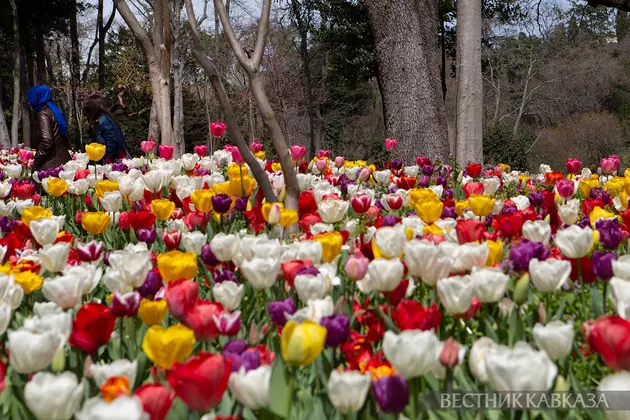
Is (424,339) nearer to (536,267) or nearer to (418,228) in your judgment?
(536,267)

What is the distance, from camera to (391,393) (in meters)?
1.11

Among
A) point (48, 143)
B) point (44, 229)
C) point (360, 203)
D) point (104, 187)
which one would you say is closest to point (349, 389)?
point (44, 229)

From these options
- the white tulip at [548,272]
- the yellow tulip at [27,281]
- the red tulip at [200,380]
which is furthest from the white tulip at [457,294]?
the yellow tulip at [27,281]

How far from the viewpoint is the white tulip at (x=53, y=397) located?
3.48 feet

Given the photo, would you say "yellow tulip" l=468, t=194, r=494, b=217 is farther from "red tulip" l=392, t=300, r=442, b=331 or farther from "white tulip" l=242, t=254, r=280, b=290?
"red tulip" l=392, t=300, r=442, b=331

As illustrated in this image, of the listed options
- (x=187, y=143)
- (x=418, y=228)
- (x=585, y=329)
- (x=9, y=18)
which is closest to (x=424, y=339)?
(x=585, y=329)

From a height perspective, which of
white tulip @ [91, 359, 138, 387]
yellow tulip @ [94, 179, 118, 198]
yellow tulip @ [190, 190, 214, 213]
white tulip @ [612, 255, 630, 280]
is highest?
yellow tulip @ [94, 179, 118, 198]

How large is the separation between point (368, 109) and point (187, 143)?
8.76 m

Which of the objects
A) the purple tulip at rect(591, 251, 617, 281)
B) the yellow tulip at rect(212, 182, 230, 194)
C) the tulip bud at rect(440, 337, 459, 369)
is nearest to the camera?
the tulip bud at rect(440, 337, 459, 369)

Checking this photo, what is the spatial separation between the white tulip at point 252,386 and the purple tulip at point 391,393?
191 millimetres

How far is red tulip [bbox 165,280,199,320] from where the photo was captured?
151 cm

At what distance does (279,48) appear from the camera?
28.9 m

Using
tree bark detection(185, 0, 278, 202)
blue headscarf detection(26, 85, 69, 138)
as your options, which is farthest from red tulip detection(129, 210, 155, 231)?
blue headscarf detection(26, 85, 69, 138)

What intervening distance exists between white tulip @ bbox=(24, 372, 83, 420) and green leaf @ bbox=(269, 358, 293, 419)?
34cm
